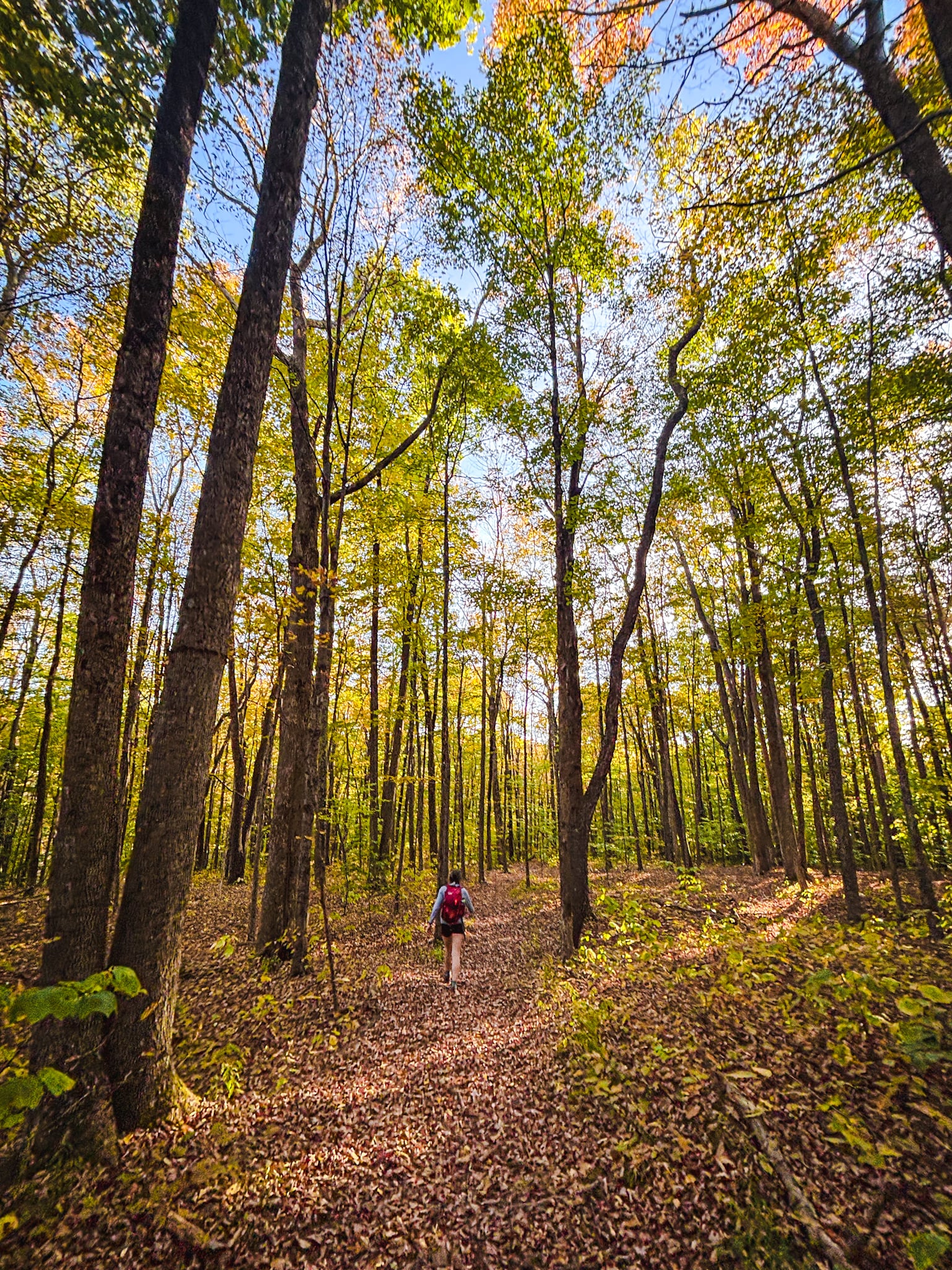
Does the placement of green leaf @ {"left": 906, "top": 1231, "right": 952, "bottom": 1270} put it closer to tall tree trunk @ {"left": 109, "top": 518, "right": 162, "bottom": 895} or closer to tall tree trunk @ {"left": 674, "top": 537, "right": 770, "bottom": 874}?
tall tree trunk @ {"left": 109, "top": 518, "right": 162, "bottom": 895}

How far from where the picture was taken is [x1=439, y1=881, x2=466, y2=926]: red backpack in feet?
26.8

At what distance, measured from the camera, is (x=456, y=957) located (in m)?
7.98

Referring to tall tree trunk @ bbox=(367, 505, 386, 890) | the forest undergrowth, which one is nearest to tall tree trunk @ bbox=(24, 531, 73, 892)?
the forest undergrowth

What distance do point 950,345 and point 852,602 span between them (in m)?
8.96

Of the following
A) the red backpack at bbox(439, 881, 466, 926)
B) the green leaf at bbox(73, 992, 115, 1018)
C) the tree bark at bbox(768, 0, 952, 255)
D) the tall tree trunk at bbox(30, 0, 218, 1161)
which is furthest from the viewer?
the red backpack at bbox(439, 881, 466, 926)

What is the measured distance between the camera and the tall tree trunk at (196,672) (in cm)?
368

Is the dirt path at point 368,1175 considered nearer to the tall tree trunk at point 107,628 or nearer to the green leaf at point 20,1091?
the tall tree trunk at point 107,628

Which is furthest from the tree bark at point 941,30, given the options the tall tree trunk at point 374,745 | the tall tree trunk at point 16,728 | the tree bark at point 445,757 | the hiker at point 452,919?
the tall tree trunk at point 16,728

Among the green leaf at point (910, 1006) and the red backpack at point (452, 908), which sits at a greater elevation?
the green leaf at point (910, 1006)

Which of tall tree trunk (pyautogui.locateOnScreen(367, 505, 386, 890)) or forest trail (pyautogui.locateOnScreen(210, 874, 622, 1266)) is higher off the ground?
tall tree trunk (pyautogui.locateOnScreen(367, 505, 386, 890))

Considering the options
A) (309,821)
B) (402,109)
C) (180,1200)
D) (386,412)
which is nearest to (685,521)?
(386,412)

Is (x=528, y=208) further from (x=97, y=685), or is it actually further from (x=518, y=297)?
(x=97, y=685)

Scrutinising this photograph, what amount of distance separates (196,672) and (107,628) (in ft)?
2.42

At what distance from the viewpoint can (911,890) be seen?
11.0 meters
